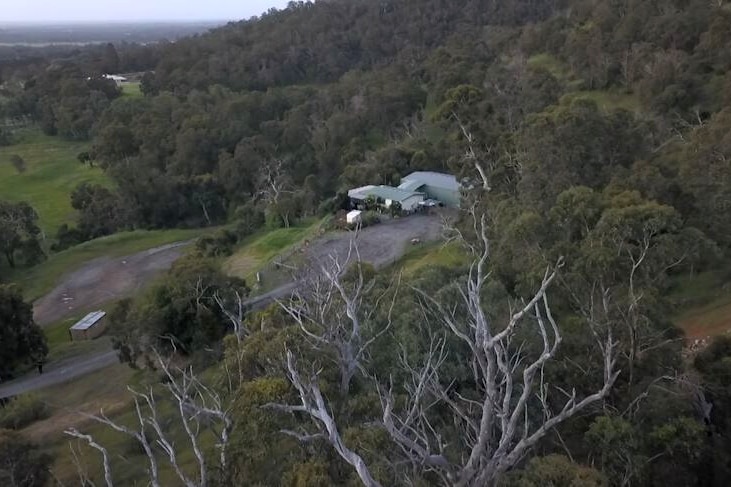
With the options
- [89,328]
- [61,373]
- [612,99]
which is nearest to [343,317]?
[61,373]

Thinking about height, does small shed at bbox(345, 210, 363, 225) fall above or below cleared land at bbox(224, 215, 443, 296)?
above

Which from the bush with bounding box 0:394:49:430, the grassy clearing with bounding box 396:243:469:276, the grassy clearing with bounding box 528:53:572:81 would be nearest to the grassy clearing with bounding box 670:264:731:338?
the grassy clearing with bounding box 396:243:469:276

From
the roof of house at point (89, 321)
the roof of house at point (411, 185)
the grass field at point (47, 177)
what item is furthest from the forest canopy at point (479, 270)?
the roof of house at point (89, 321)

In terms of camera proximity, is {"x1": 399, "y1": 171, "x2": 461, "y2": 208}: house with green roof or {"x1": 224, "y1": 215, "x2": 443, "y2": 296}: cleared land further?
{"x1": 399, "y1": 171, "x2": 461, "y2": 208}: house with green roof

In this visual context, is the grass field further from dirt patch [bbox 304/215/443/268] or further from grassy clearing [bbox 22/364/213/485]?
grassy clearing [bbox 22/364/213/485]

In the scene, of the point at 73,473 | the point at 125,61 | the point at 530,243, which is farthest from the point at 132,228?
the point at 125,61

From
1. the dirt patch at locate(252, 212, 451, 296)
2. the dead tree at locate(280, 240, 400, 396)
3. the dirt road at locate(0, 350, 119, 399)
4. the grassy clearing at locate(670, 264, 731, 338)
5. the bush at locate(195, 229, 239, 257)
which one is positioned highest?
the dead tree at locate(280, 240, 400, 396)

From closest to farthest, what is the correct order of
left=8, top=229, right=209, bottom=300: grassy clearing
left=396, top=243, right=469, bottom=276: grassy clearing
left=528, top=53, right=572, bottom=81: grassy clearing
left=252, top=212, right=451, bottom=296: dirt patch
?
left=396, top=243, right=469, bottom=276: grassy clearing → left=252, top=212, right=451, bottom=296: dirt patch → left=8, top=229, right=209, bottom=300: grassy clearing → left=528, top=53, right=572, bottom=81: grassy clearing

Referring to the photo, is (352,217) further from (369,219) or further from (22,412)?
(22,412)
